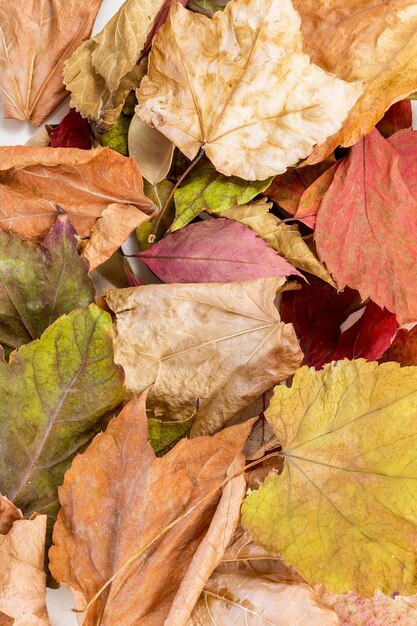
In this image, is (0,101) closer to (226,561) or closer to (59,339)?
(59,339)

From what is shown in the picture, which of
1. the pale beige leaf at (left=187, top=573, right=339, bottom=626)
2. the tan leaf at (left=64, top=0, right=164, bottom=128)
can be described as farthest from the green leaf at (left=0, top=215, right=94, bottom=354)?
the pale beige leaf at (left=187, top=573, right=339, bottom=626)

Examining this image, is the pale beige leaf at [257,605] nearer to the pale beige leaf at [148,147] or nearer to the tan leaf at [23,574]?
the tan leaf at [23,574]

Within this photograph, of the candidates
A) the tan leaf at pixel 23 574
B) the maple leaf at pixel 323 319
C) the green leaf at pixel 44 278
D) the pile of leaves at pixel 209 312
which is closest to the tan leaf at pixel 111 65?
the pile of leaves at pixel 209 312

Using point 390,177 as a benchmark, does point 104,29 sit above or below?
above

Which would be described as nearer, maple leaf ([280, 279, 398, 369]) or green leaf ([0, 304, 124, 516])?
green leaf ([0, 304, 124, 516])

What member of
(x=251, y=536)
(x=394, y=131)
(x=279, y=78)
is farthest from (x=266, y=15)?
(x=251, y=536)

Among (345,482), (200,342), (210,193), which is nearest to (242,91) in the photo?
(210,193)

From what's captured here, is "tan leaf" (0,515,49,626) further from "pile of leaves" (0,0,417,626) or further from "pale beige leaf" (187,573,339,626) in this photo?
"pale beige leaf" (187,573,339,626)
